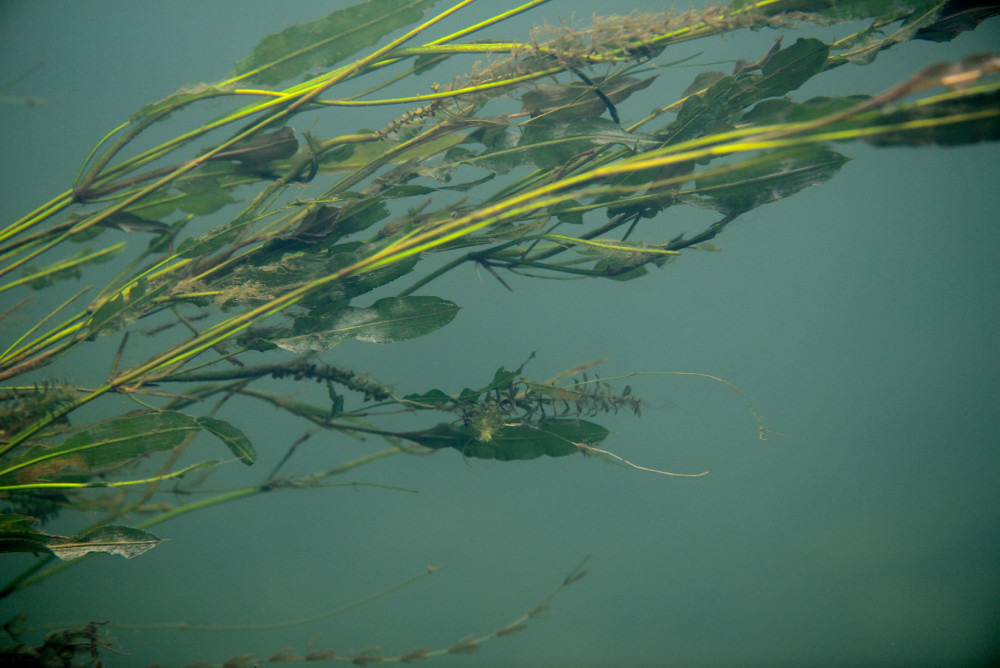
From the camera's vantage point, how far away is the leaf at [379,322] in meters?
0.60

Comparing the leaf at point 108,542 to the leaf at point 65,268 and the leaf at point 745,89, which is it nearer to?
the leaf at point 65,268

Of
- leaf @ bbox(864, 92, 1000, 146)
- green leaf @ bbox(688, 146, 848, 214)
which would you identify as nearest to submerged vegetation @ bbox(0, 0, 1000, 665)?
green leaf @ bbox(688, 146, 848, 214)

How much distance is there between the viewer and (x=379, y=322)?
61 centimetres

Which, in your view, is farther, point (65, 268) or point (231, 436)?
point (65, 268)

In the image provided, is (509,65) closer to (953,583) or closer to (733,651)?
(733,651)

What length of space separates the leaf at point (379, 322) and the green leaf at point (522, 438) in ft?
0.56

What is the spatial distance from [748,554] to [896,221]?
1537mm

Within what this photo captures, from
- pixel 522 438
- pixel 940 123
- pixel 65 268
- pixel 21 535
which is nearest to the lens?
pixel 940 123

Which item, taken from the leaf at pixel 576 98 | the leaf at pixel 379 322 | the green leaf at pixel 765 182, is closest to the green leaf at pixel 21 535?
the leaf at pixel 379 322

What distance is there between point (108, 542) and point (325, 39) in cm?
76

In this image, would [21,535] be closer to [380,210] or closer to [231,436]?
[231,436]

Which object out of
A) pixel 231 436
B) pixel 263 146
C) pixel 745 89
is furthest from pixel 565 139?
pixel 231 436

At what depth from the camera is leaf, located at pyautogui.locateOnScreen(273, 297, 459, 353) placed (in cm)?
60

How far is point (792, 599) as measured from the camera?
181 cm
